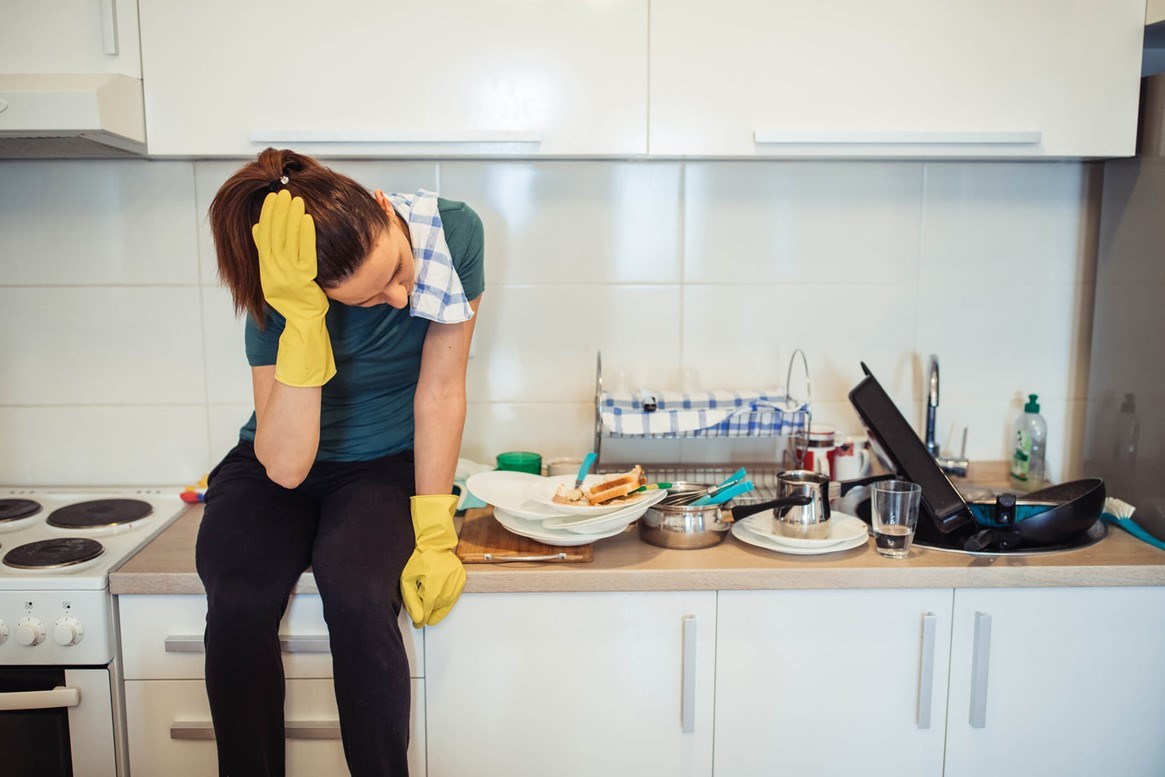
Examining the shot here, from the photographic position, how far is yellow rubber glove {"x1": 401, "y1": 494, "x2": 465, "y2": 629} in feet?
4.46

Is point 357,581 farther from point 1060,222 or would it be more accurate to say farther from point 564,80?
point 1060,222

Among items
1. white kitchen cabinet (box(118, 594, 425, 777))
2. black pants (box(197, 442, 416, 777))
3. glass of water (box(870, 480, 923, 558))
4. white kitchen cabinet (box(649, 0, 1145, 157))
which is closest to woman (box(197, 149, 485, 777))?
black pants (box(197, 442, 416, 777))

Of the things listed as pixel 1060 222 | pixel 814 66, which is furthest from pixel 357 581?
pixel 1060 222

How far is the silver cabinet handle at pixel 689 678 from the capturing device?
144 centimetres

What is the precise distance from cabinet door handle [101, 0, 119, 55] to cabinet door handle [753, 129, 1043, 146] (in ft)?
3.58

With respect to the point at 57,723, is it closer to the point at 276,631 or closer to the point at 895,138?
the point at 276,631

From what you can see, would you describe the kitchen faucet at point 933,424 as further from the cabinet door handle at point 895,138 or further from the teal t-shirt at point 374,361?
the teal t-shirt at point 374,361

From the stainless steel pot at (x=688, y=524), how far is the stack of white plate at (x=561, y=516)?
0.04 meters

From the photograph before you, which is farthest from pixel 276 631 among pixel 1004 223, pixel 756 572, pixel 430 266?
pixel 1004 223

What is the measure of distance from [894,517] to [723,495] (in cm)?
29

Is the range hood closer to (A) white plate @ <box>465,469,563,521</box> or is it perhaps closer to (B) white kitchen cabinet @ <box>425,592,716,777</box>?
(A) white plate @ <box>465,469,563,521</box>

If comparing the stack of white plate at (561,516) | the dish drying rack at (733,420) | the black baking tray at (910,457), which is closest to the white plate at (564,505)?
the stack of white plate at (561,516)

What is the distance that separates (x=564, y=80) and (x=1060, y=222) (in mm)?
1093

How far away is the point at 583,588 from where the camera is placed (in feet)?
4.67
